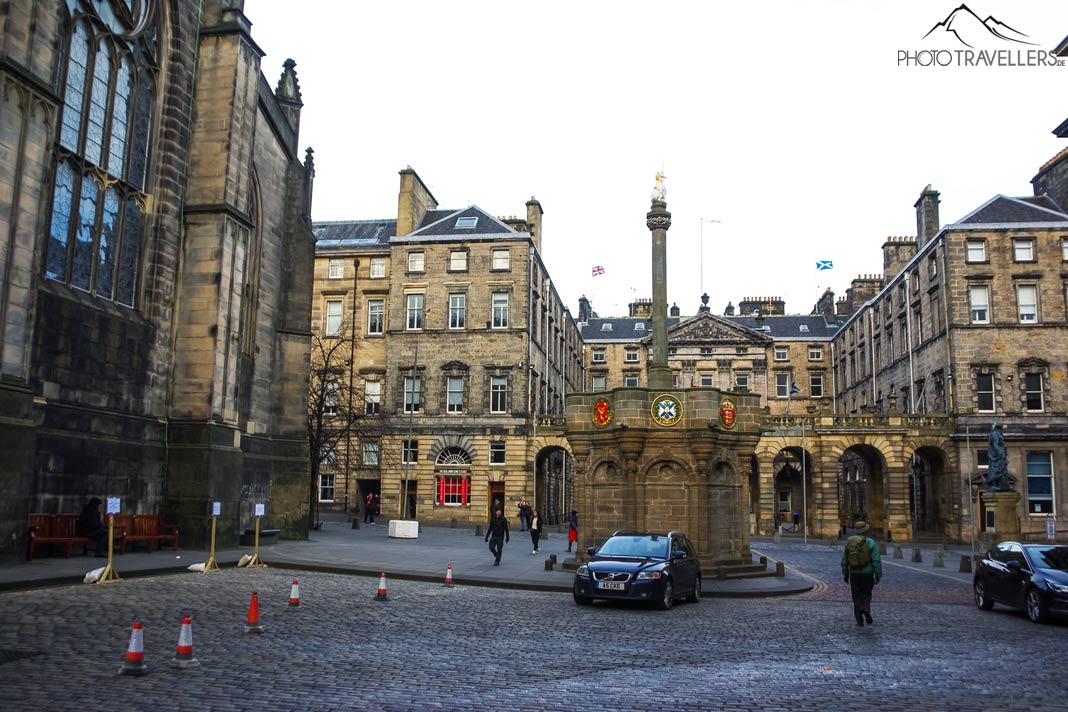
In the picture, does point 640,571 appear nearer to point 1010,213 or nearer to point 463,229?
point 463,229

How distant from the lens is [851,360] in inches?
2943

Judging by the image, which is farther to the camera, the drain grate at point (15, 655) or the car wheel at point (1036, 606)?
the car wheel at point (1036, 606)

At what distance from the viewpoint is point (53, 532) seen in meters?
19.5

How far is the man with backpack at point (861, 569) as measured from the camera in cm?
1417

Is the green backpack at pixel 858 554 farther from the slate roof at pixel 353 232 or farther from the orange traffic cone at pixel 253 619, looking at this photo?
the slate roof at pixel 353 232

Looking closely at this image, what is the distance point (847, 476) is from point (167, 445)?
62.1 metres

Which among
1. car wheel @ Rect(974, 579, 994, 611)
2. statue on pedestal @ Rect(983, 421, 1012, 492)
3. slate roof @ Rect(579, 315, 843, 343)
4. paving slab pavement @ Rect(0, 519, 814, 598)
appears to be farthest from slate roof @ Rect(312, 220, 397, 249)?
car wheel @ Rect(974, 579, 994, 611)

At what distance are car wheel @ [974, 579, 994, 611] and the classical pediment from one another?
68.0 m

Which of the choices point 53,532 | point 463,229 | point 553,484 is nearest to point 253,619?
point 53,532

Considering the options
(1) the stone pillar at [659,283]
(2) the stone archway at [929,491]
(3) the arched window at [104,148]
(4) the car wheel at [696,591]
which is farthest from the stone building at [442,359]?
(4) the car wheel at [696,591]

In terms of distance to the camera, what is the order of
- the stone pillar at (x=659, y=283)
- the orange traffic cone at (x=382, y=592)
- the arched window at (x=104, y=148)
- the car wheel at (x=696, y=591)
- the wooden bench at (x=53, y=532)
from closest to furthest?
the orange traffic cone at (x=382, y=592)
the car wheel at (x=696, y=591)
the wooden bench at (x=53, y=532)
the arched window at (x=104, y=148)
the stone pillar at (x=659, y=283)

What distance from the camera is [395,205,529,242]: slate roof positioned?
56.3 metres

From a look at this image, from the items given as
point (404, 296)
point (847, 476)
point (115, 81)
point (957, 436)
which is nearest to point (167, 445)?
point (115, 81)

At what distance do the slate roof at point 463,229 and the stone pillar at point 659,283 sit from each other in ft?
105
